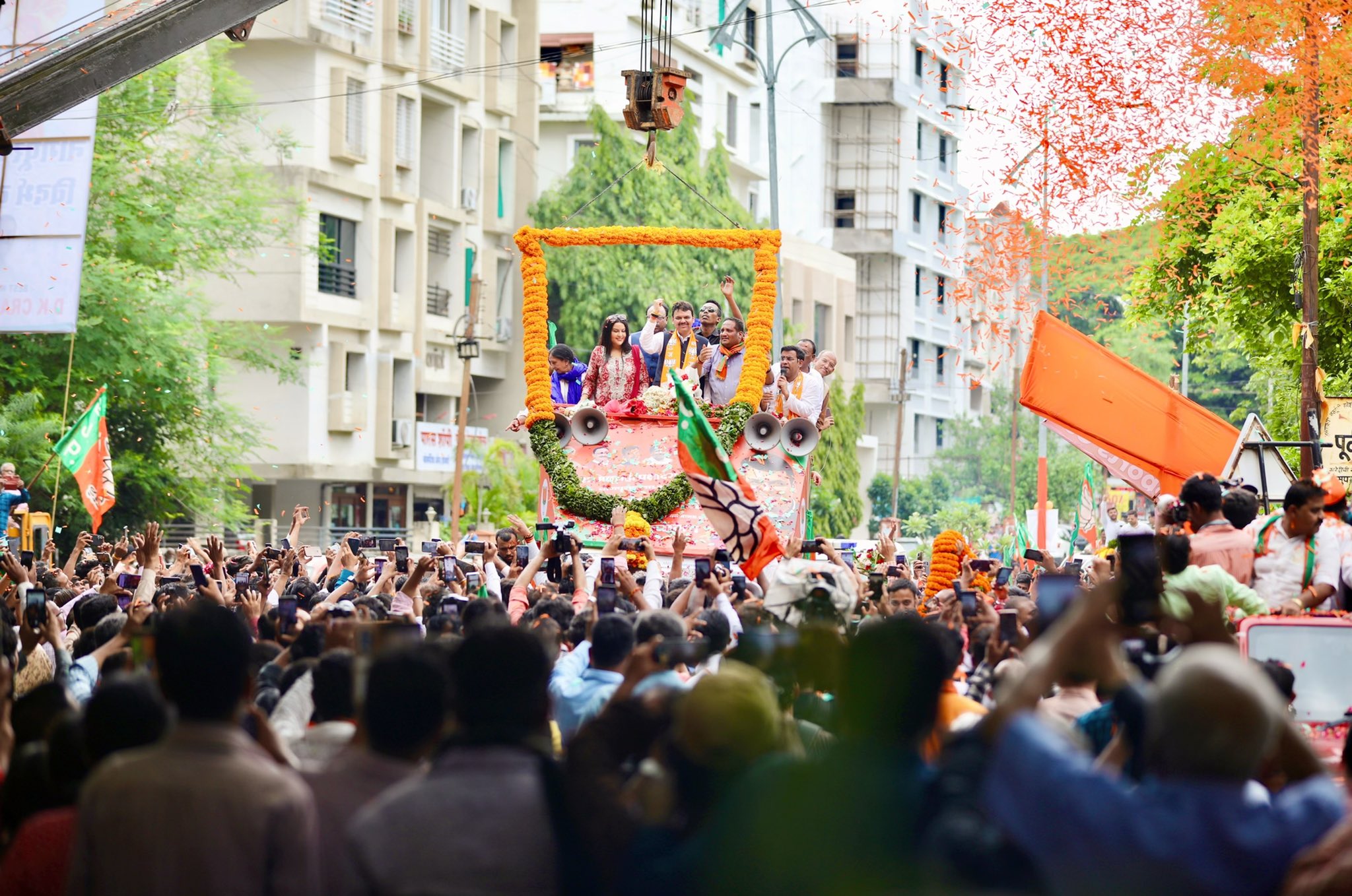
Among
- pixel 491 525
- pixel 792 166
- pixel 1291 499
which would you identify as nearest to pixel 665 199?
pixel 491 525

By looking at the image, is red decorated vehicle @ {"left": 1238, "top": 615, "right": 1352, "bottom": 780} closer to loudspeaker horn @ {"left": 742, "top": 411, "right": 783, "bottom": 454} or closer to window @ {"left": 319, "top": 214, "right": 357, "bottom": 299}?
loudspeaker horn @ {"left": 742, "top": 411, "right": 783, "bottom": 454}

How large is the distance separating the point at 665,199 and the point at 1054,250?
87.6 ft

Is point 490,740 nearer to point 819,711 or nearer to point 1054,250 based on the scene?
point 819,711

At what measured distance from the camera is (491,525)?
38.2m

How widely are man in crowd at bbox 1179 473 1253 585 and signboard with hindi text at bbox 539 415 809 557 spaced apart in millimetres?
7758

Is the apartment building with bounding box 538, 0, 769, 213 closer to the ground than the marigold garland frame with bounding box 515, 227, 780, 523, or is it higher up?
higher up

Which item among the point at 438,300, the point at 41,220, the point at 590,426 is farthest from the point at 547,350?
the point at 438,300

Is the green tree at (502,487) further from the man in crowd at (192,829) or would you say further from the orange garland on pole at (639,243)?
the man in crowd at (192,829)

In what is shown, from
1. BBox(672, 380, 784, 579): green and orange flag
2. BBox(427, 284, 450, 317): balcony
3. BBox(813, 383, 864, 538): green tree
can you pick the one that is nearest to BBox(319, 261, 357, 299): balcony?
BBox(427, 284, 450, 317): balcony

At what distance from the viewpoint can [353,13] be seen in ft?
130

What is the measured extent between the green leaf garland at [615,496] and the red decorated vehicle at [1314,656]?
845cm

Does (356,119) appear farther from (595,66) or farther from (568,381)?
(568,381)

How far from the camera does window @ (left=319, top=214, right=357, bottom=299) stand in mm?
38719

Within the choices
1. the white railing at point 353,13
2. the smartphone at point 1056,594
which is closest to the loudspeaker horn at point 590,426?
the smartphone at point 1056,594
